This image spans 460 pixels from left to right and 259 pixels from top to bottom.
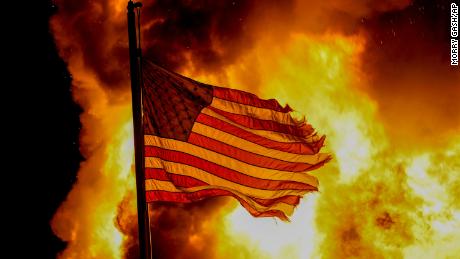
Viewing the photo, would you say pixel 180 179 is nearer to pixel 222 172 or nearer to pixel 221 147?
pixel 222 172

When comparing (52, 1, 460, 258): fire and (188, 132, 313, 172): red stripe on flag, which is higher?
(52, 1, 460, 258): fire

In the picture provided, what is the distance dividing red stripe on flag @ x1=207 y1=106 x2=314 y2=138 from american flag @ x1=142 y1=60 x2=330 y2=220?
0.04 ft

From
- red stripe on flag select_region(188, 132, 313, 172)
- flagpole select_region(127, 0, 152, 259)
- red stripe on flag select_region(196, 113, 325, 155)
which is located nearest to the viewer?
flagpole select_region(127, 0, 152, 259)

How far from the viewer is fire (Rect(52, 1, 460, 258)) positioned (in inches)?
487

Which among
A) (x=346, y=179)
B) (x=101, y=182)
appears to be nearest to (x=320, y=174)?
(x=346, y=179)

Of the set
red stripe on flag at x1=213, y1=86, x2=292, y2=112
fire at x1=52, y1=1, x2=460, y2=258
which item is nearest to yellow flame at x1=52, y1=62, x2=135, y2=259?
fire at x1=52, y1=1, x2=460, y2=258

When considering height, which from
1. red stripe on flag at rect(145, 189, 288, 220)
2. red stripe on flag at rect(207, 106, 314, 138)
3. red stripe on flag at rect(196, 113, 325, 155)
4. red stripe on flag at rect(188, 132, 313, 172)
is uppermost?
red stripe on flag at rect(207, 106, 314, 138)

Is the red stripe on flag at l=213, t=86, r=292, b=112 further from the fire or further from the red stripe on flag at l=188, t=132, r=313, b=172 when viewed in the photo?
the fire

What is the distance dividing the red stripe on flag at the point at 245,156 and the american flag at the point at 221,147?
0.04 feet

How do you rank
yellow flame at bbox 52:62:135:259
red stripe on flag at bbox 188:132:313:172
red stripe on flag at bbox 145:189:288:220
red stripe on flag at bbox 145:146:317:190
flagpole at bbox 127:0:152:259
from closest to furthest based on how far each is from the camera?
flagpole at bbox 127:0:152:259
red stripe on flag at bbox 145:189:288:220
red stripe on flag at bbox 145:146:317:190
red stripe on flag at bbox 188:132:313:172
yellow flame at bbox 52:62:135:259

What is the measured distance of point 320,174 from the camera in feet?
44.0

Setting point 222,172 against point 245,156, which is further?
point 245,156

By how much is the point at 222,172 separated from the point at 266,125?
80 cm

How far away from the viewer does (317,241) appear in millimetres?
13688
